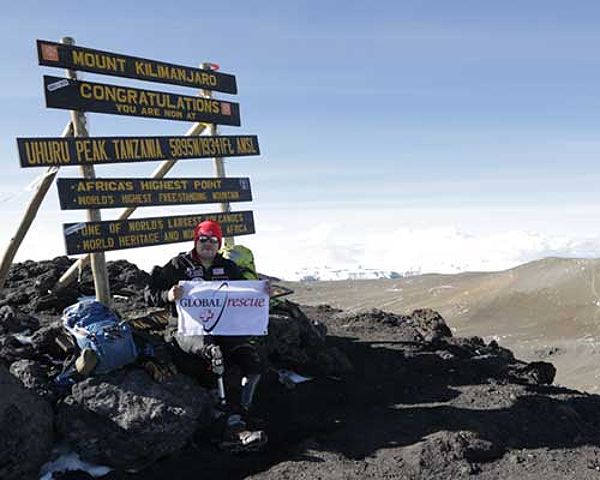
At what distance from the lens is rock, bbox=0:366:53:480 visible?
5891 mm

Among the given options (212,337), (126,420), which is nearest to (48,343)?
(126,420)

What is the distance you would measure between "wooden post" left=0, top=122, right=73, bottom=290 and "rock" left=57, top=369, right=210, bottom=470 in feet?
10.5

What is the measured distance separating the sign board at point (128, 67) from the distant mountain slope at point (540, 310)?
16.5 metres

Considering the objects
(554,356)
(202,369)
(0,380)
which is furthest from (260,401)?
(554,356)

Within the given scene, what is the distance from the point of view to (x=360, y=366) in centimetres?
979

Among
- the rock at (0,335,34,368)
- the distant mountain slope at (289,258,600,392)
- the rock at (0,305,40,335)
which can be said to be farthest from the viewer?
the distant mountain slope at (289,258,600,392)

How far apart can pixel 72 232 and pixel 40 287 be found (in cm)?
265

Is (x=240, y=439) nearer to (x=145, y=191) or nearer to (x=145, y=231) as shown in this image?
(x=145, y=231)

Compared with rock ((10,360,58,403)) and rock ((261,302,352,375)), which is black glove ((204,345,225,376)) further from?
rock ((261,302,352,375))

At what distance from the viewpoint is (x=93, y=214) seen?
29.9ft

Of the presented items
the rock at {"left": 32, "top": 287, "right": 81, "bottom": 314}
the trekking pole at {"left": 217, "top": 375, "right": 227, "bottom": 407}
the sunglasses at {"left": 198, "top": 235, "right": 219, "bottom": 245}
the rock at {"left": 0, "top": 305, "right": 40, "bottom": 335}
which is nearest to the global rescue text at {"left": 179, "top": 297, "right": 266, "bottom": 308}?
the sunglasses at {"left": 198, "top": 235, "right": 219, "bottom": 245}

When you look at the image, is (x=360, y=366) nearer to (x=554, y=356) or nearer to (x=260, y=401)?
(x=260, y=401)

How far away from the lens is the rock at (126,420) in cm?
631

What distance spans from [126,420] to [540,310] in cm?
3348
